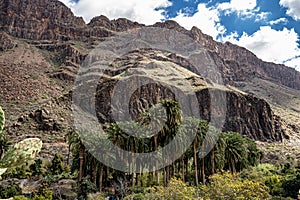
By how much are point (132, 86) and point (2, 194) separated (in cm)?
11525

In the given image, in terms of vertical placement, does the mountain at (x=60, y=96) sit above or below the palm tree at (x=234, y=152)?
above

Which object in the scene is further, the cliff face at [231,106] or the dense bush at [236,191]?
the cliff face at [231,106]

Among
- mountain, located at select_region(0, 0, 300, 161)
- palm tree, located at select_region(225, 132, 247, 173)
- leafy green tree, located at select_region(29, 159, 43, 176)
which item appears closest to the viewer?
palm tree, located at select_region(225, 132, 247, 173)

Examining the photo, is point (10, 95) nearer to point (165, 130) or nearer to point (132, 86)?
point (132, 86)

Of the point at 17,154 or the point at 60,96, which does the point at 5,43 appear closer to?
the point at 60,96

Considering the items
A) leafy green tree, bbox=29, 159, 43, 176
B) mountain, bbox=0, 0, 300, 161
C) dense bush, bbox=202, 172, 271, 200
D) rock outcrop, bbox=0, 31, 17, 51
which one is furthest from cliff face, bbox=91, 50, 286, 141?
dense bush, bbox=202, 172, 271, 200

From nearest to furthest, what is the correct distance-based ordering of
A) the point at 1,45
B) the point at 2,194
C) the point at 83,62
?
the point at 2,194
the point at 1,45
the point at 83,62

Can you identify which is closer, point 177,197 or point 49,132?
point 177,197

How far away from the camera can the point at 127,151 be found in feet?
139

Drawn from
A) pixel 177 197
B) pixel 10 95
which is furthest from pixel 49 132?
pixel 177 197

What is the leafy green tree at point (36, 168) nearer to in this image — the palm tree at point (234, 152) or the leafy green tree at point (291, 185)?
the palm tree at point (234, 152)

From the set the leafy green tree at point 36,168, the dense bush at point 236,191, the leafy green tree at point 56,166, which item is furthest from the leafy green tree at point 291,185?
the leafy green tree at point 36,168

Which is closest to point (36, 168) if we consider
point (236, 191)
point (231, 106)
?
point (236, 191)

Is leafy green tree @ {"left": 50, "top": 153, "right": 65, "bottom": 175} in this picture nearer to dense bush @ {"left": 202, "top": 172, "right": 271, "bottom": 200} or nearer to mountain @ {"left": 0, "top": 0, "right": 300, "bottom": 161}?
mountain @ {"left": 0, "top": 0, "right": 300, "bottom": 161}
